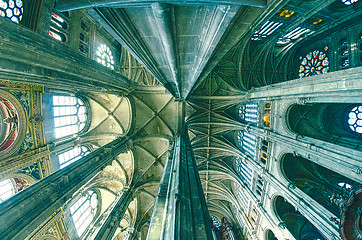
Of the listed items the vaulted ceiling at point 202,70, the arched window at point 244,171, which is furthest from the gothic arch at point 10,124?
the arched window at point 244,171

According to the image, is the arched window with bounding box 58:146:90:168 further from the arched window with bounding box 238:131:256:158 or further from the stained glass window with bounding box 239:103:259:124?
the stained glass window with bounding box 239:103:259:124

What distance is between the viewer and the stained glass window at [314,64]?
15.1 m

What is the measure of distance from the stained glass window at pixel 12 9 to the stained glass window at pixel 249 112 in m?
16.7

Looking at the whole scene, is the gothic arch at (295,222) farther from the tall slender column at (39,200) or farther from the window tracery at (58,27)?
the window tracery at (58,27)

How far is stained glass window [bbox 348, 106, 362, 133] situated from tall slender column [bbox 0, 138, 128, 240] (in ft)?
Result: 58.0

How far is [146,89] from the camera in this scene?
1612cm

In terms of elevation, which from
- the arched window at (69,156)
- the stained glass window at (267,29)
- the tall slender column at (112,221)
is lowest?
the tall slender column at (112,221)

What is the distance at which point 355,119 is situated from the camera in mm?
12000

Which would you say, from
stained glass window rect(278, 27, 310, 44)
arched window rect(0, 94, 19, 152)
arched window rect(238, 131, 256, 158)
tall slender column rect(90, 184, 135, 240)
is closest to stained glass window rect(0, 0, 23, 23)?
arched window rect(0, 94, 19, 152)

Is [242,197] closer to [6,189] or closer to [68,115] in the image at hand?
[68,115]

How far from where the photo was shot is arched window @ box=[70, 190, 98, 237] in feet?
40.3

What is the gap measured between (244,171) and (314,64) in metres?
13.3

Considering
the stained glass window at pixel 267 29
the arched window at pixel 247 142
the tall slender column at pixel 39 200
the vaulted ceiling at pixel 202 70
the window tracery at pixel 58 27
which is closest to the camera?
the tall slender column at pixel 39 200

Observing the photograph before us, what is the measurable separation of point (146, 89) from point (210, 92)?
7549 mm
